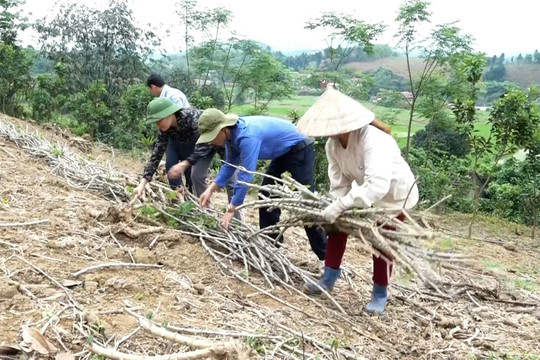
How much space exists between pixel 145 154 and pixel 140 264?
25.6ft

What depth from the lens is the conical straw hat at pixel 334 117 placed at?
2910 mm

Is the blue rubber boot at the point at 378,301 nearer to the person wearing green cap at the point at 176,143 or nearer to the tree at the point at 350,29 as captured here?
the person wearing green cap at the point at 176,143

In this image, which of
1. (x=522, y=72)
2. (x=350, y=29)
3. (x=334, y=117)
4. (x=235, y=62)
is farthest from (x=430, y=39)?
(x=522, y=72)

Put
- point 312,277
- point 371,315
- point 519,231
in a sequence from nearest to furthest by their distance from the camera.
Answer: point 371,315, point 312,277, point 519,231

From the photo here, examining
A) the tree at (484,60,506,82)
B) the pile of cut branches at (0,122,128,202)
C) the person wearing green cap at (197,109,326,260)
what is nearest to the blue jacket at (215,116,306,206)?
the person wearing green cap at (197,109,326,260)

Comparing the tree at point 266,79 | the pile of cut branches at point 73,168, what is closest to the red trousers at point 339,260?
the pile of cut branches at point 73,168

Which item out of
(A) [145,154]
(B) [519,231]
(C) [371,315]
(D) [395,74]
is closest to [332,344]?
(C) [371,315]

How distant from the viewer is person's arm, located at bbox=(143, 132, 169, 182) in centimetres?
432

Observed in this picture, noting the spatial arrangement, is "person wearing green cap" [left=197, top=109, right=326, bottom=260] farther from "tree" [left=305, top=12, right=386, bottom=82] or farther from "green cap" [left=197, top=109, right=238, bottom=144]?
"tree" [left=305, top=12, right=386, bottom=82]

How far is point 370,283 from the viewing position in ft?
13.2

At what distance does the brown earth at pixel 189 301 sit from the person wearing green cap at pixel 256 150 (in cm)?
32

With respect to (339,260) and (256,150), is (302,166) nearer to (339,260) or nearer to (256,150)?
(256,150)

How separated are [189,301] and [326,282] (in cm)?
91

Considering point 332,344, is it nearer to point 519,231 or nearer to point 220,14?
point 519,231
